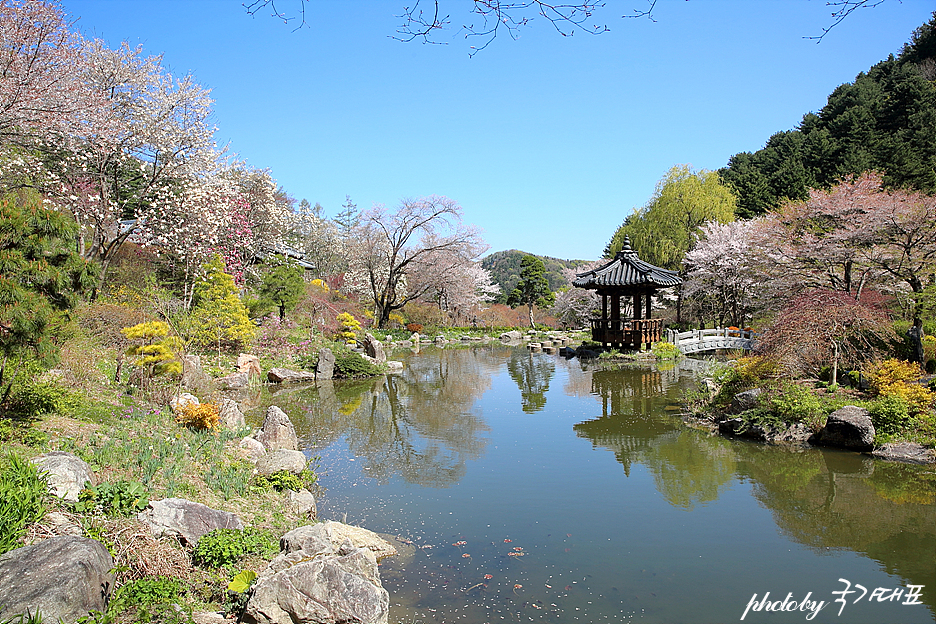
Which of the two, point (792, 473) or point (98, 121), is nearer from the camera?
point (792, 473)

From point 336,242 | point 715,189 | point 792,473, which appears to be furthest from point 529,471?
point 336,242

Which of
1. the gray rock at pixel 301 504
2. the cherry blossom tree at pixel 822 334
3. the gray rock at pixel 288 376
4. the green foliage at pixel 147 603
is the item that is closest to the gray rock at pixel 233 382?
the gray rock at pixel 288 376

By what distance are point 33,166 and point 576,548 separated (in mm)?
11772

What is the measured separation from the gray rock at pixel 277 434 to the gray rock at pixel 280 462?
0.73 m

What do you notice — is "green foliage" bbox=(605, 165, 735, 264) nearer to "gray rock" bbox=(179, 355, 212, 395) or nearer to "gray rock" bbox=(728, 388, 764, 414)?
"gray rock" bbox=(728, 388, 764, 414)

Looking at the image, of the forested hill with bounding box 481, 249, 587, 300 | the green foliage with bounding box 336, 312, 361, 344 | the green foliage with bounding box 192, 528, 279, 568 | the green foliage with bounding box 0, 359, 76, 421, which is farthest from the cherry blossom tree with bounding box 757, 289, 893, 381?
the forested hill with bounding box 481, 249, 587, 300

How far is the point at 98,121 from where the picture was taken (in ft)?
31.6

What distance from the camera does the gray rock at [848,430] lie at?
761 centimetres

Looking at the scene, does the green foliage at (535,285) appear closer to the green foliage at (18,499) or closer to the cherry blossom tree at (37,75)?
the cherry blossom tree at (37,75)

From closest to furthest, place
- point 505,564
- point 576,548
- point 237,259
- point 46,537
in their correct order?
point 46,537, point 505,564, point 576,548, point 237,259


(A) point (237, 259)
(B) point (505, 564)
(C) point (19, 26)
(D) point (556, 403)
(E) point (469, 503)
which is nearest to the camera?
(B) point (505, 564)

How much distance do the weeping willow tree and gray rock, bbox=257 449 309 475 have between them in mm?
23242

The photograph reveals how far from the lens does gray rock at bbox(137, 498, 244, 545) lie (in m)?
3.85

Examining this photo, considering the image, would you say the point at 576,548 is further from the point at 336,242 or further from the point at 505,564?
the point at 336,242
